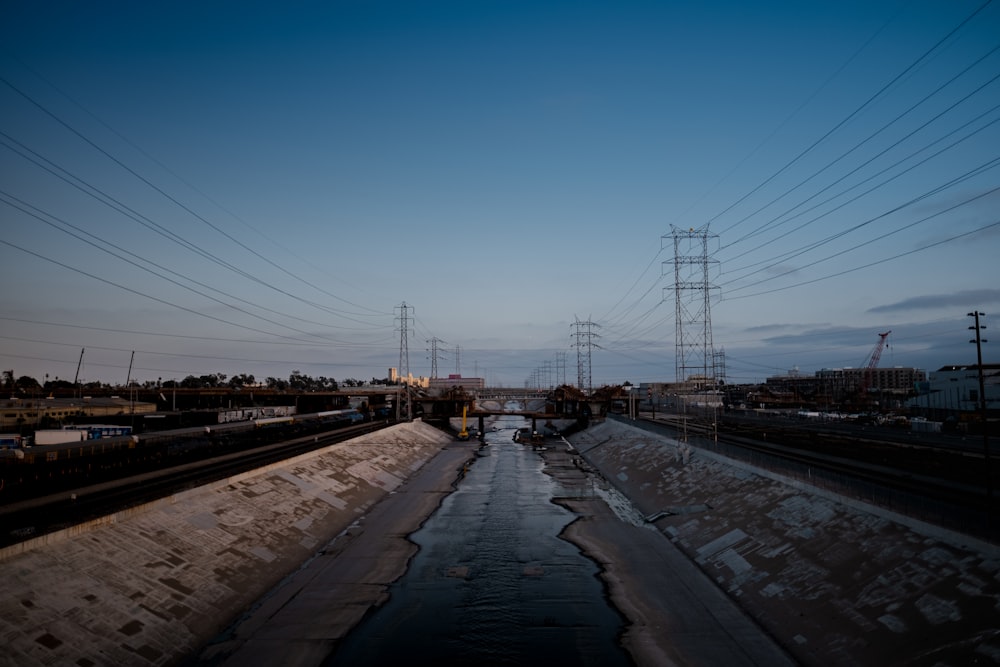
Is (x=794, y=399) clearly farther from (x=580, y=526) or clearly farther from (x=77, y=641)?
(x=77, y=641)

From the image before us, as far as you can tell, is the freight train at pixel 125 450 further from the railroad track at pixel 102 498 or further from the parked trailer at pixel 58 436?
the railroad track at pixel 102 498

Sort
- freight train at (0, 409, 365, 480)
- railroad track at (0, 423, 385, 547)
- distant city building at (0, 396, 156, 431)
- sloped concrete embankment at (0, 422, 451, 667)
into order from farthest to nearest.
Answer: distant city building at (0, 396, 156, 431), freight train at (0, 409, 365, 480), railroad track at (0, 423, 385, 547), sloped concrete embankment at (0, 422, 451, 667)

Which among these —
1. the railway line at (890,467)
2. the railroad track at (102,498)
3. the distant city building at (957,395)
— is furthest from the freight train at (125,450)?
the distant city building at (957,395)

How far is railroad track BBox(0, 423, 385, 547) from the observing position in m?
27.0

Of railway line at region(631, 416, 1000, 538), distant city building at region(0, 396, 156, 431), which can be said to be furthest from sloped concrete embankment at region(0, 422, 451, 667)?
distant city building at region(0, 396, 156, 431)

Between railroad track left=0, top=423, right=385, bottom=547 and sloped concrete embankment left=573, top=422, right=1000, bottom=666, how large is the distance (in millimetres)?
32390

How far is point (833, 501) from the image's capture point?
32.5 meters

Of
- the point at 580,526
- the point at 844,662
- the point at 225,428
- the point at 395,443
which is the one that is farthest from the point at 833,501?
the point at 225,428

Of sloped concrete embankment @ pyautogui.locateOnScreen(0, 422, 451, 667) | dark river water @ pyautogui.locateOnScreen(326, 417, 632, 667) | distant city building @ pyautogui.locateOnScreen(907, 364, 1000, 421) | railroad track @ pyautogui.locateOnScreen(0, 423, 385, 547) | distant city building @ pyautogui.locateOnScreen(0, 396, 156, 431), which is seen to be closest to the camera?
sloped concrete embankment @ pyautogui.locateOnScreen(0, 422, 451, 667)

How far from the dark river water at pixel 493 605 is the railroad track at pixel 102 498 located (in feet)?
47.3

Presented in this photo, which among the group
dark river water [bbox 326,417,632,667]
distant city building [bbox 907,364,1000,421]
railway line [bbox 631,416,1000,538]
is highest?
distant city building [bbox 907,364,1000,421]

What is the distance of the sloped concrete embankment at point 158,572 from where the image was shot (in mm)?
21062

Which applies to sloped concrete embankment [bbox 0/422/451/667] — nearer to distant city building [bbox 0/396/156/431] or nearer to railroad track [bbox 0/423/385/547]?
railroad track [bbox 0/423/385/547]

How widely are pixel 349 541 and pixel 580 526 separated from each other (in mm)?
18282
